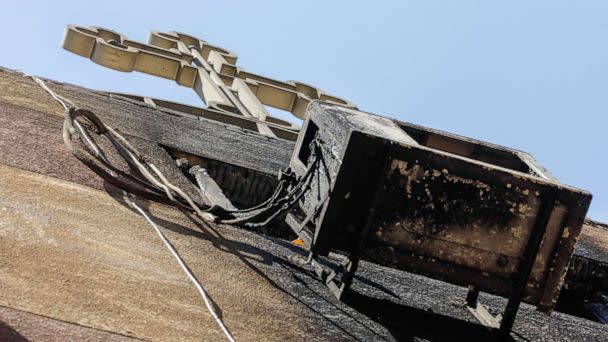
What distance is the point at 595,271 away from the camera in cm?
893

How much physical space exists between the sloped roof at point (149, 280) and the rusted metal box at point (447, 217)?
418 mm

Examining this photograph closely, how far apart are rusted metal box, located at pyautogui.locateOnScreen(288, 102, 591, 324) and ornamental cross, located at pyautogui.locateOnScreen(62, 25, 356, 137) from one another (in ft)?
20.8

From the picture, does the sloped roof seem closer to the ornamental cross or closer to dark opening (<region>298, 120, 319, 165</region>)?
dark opening (<region>298, 120, 319, 165</region>)

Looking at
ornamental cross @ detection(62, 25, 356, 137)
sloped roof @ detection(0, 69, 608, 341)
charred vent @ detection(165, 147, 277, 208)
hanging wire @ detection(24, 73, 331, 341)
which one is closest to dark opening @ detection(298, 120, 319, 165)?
hanging wire @ detection(24, 73, 331, 341)

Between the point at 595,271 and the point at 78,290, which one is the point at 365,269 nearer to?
the point at 595,271

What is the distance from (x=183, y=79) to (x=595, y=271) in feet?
22.6

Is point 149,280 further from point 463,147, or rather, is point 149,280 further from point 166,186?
point 463,147

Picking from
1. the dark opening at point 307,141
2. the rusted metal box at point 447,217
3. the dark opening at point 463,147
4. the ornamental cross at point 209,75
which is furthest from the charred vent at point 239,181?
the rusted metal box at point 447,217

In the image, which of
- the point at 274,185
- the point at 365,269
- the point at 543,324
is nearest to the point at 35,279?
the point at 365,269

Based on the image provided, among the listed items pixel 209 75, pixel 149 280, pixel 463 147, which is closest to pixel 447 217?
pixel 463 147

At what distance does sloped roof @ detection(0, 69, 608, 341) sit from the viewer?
4.56 meters

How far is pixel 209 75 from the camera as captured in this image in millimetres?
14422

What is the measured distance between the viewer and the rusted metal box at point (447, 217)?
5832mm

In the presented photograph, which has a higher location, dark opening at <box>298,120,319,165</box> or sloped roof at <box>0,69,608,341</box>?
dark opening at <box>298,120,319,165</box>
